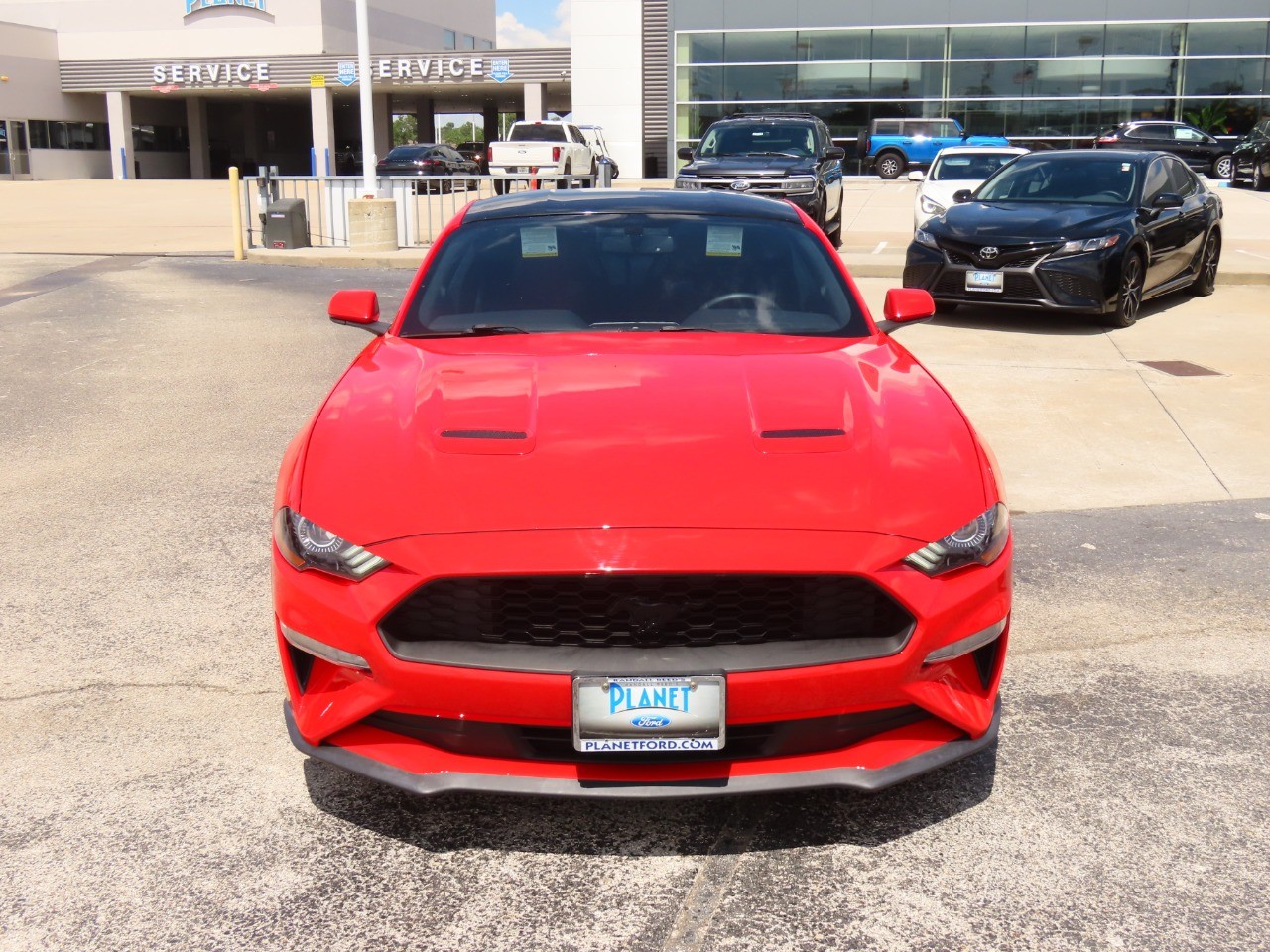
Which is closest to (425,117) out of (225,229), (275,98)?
(275,98)

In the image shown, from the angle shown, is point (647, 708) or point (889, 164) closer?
point (647, 708)

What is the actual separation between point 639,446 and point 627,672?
653 millimetres

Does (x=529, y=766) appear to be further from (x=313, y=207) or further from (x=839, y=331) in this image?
(x=313, y=207)

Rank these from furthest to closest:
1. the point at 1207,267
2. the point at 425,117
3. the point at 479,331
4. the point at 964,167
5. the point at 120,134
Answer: the point at 425,117, the point at 120,134, the point at 964,167, the point at 1207,267, the point at 479,331

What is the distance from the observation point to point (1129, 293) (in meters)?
11.6

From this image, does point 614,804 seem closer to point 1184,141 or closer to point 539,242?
point 539,242

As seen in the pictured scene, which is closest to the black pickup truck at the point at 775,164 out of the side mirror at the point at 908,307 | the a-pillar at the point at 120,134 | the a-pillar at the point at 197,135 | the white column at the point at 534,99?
the side mirror at the point at 908,307

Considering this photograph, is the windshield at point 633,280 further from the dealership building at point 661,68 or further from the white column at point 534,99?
the white column at point 534,99

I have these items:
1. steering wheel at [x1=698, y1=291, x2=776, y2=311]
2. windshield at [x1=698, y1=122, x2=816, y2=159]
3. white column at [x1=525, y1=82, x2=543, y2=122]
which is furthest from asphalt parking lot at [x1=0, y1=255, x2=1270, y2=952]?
white column at [x1=525, y1=82, x2=543, y2=122]

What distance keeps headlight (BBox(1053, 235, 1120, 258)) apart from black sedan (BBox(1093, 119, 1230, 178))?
2504 cm

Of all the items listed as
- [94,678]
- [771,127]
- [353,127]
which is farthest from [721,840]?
[353,127]

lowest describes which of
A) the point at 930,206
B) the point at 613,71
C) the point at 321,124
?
the point at 930,206

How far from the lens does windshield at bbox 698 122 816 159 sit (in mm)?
18594

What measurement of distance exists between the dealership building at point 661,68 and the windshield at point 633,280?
3803 cm
